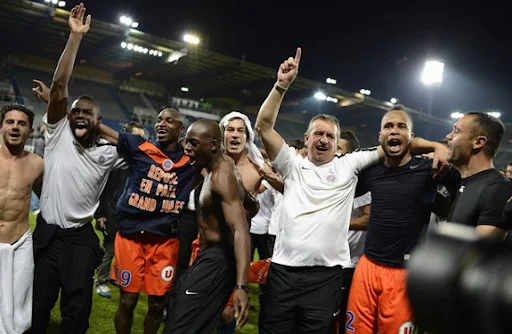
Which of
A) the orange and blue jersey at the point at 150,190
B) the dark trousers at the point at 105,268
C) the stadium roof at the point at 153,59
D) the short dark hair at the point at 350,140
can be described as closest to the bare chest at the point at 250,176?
the orange and blue jersey at the point at 150,190

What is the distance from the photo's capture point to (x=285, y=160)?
314 cm

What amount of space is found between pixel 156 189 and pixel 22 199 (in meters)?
0.95

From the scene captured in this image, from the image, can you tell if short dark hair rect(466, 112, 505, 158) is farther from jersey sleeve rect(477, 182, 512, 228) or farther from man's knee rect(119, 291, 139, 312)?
man's knee rect(119, 291, 139, 312)

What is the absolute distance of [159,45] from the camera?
71.4ft

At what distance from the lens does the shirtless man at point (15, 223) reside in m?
3.07

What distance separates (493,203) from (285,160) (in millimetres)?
1323

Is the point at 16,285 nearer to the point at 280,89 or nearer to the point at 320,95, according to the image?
the point at 280,89

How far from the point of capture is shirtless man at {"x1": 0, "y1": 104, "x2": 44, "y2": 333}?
307cm

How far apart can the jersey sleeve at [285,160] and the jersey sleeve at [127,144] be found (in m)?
1.17

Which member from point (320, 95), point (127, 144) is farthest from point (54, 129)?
point (320, 95)

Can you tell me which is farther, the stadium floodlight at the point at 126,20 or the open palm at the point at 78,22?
the stadium floodlight at the point at 126,20

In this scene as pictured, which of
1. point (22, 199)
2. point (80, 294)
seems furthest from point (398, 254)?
point (22, 199)

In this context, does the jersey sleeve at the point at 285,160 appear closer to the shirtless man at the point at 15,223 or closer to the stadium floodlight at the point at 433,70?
the shirtless man at the point at 15,223

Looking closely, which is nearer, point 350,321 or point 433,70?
point 350,321
